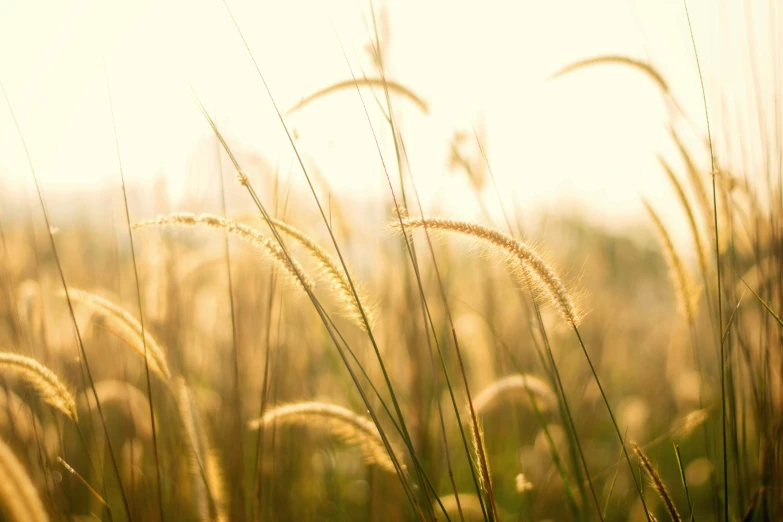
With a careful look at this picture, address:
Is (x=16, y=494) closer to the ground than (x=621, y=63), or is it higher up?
closer to the ground

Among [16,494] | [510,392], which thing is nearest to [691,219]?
[510,392]

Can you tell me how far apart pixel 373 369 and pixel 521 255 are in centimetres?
142

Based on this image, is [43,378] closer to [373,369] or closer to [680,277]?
[373,369]

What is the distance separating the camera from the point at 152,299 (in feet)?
6.37

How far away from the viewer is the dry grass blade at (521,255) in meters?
0.95

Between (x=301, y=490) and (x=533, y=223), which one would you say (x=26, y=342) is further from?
(x=533, y=223)

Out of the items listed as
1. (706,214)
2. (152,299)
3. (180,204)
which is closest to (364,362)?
(152,299)

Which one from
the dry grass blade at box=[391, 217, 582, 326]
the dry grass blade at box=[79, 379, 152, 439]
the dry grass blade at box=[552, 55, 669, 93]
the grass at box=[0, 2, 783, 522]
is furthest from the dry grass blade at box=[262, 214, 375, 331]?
the dry grass blade at box=[79, 379, 152, 439]

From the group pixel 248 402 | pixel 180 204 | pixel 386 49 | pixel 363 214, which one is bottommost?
pixel 248 402

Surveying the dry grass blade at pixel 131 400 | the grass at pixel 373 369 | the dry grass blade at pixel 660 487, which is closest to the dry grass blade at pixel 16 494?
the grass at pixel 373 369

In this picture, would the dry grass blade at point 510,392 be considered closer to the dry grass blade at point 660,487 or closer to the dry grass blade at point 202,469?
the dry grass blade at point 660,487

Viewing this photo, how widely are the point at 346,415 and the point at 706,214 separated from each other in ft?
3.49

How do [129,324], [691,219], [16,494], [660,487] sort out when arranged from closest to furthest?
1. [16,494]
2. [660,487]
3. [129,324]
4. [691,219]

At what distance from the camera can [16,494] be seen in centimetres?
67
